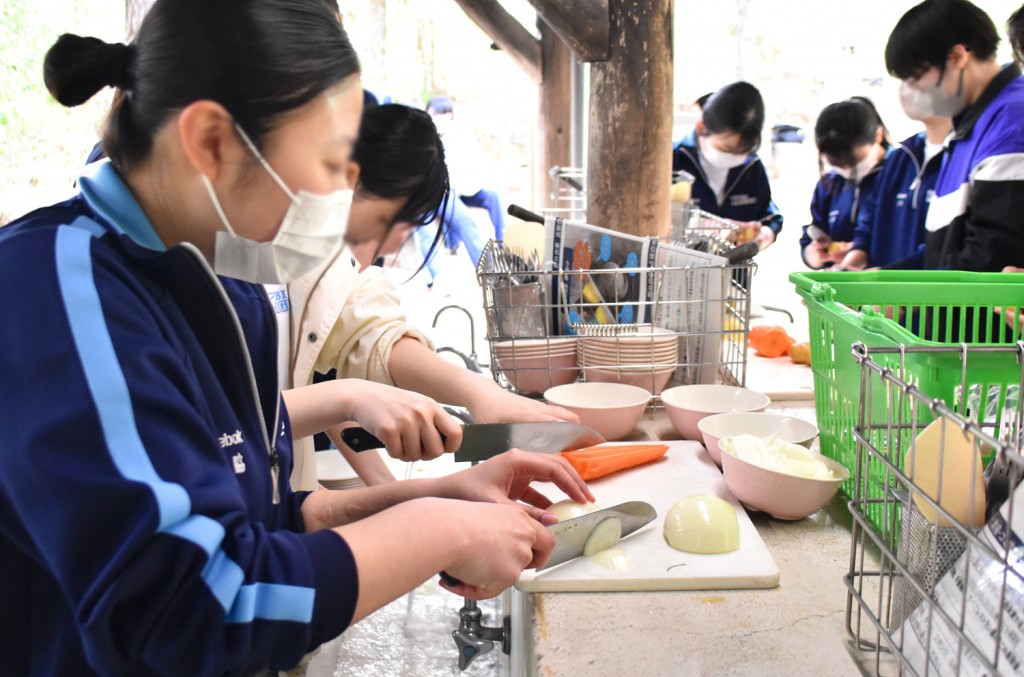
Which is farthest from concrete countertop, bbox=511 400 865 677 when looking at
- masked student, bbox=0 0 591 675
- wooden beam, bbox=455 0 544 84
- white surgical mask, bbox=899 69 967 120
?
wooden beam, bbox=455 0 544 84

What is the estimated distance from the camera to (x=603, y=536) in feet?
2.79

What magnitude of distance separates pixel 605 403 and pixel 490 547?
0.64 metres

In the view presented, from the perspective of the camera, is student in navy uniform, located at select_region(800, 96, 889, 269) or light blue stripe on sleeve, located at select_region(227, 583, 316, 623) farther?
student in navy uniform, located at select_region(800, 96, 889, 269)

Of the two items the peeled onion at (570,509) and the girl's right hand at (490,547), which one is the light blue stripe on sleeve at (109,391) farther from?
the peeled onion at (570,509)

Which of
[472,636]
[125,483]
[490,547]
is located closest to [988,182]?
[472,636]

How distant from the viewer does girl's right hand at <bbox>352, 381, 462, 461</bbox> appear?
883 millimetres

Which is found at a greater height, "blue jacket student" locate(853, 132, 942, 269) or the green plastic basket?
"blue jacket student" locate(853, 132, 942, 269)

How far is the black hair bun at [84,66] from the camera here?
46 centimetres

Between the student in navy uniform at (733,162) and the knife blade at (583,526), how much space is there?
6.62 feet

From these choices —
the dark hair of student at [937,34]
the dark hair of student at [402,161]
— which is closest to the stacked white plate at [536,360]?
the dark hair of student at [402,161]

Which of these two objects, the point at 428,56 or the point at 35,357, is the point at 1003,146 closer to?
the point at 428,56

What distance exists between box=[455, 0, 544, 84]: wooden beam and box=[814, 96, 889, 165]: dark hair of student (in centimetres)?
161

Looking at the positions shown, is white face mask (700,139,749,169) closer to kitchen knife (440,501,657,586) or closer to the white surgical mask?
the white surgical mask

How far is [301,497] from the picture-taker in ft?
2.84
